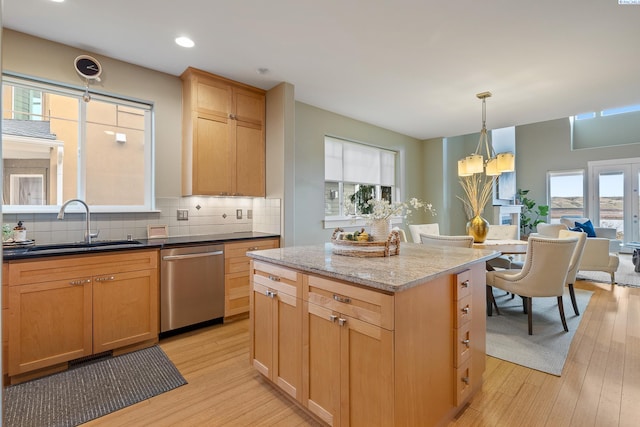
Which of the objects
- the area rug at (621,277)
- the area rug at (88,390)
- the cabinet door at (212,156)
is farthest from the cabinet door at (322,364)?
the area rug at (621,277)

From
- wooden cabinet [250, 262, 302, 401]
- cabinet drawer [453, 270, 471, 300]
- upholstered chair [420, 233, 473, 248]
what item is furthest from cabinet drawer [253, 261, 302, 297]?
upholstered chair [420, 233, 473, 248]

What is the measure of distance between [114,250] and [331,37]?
2.54m

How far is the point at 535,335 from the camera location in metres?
2.93

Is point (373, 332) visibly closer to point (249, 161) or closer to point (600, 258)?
point (249, 161)

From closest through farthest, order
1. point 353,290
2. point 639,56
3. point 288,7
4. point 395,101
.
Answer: point 353,290 → point 288,7 → point 639,56 → point 395,101

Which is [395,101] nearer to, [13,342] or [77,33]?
[77,33]

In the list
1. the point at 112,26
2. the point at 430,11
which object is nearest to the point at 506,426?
the point at 430,11

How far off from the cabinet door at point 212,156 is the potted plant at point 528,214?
8285 millimetres

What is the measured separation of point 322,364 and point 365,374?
293 mm

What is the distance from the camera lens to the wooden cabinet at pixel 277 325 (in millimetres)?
1863

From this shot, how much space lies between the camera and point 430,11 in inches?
92.2

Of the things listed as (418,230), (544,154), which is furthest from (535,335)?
(544,154)

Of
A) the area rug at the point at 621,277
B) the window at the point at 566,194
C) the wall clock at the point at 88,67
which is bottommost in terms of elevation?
the area rug at the point at 621,277

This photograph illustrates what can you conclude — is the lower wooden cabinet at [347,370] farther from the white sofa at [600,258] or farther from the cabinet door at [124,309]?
the white sofa at [600,258]
